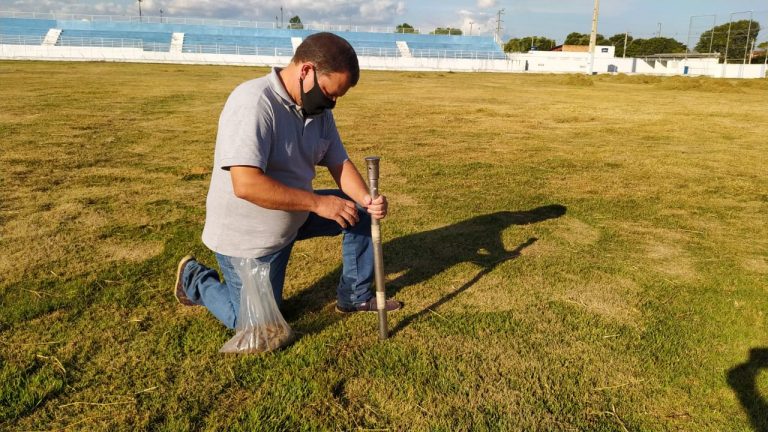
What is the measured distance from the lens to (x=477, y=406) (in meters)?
2.80

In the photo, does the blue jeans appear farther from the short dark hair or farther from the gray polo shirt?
the short dark hair

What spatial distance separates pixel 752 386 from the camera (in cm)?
304

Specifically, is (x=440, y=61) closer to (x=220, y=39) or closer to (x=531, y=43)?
(x=220, y=39)

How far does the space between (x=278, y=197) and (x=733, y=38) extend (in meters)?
61.1

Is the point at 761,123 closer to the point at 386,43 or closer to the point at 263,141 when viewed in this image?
the point at 263,141

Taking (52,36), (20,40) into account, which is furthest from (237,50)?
(52,36)

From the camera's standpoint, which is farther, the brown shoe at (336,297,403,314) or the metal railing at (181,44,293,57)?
the metal railing at (181,44,293,57)

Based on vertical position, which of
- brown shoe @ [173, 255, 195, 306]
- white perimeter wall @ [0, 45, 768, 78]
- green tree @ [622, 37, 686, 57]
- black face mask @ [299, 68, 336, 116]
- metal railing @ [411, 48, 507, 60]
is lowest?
brown shoe @ [173, 255, 195, 306]

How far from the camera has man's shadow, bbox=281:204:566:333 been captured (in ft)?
13.0


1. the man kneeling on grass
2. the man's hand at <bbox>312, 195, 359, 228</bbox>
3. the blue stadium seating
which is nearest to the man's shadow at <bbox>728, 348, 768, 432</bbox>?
the man kneeling on grass

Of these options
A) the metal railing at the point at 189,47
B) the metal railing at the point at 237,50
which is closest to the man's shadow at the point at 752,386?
the metal railing at the point at 189,47

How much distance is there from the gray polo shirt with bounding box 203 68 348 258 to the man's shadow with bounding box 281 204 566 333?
755mm

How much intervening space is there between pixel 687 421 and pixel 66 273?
170 inches

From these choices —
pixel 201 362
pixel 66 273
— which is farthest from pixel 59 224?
pixel 201 362
